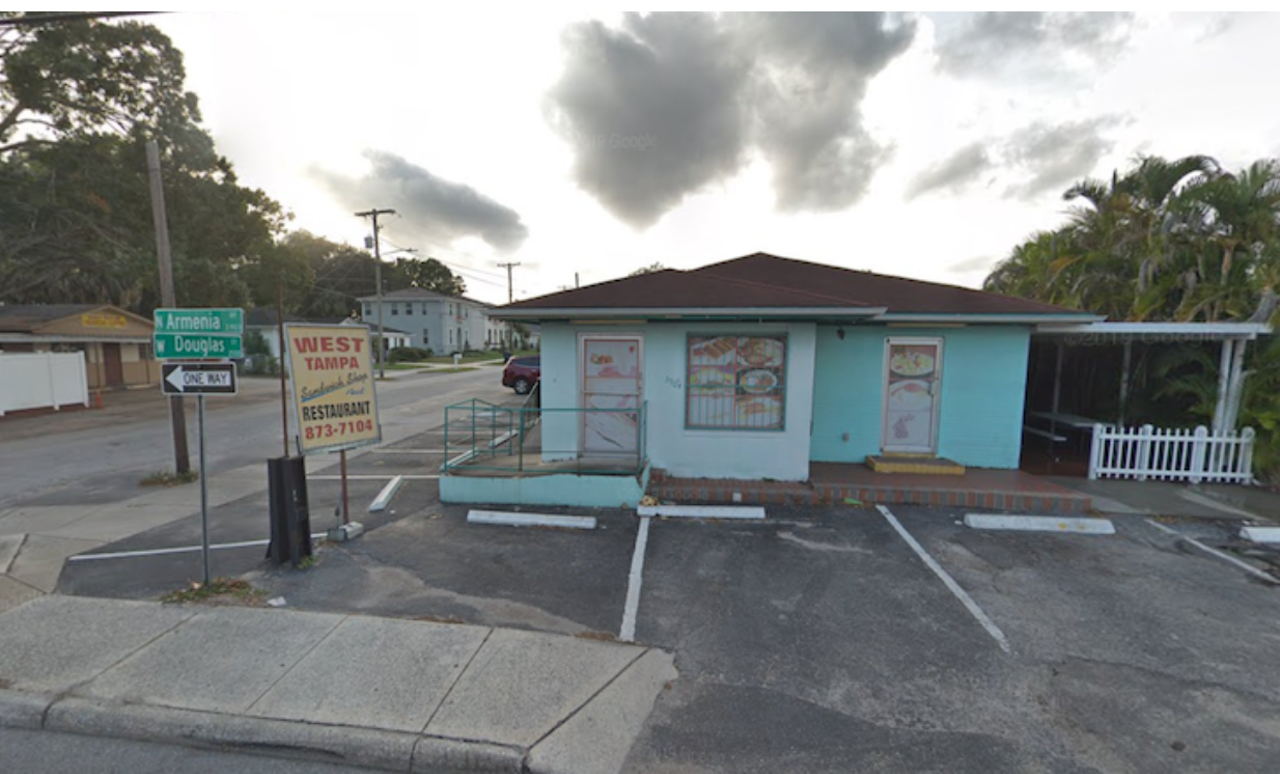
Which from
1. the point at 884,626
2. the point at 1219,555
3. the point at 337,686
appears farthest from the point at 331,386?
the point at 1219,555

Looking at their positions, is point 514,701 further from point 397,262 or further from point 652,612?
point 397,262

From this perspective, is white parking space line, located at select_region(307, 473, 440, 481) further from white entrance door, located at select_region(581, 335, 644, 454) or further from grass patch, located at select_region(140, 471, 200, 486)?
white entrance door, located at select_region(581, 335, 644, 454)

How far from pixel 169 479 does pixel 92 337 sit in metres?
17.3

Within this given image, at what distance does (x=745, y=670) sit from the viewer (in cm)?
354

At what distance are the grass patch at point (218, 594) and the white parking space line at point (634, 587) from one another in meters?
3.20

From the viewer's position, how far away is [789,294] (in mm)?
6879

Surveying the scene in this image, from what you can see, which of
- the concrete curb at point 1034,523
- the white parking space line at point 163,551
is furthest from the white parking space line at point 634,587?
the concrete curb at point 1034,523

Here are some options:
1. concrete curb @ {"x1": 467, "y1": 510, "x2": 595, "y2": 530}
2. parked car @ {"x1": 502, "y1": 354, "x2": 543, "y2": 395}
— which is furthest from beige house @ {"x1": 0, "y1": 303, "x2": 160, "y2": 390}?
concrete curb @ {"x1": 467, "y1": 510, "x2": 595, "y2": 530}

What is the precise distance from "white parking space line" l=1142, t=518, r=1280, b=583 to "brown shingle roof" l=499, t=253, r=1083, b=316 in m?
3.13

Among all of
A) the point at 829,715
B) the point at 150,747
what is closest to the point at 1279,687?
the point at 829,715

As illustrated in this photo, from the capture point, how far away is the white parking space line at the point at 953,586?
4020mm

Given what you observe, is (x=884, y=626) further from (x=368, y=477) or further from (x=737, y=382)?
(x=368, y=477)

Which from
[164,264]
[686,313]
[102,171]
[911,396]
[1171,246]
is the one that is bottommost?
[911,396]

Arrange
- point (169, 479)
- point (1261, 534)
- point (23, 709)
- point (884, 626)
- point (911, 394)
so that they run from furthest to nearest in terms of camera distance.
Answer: point (169, 479)
point (911, 394)
point (1261, 534)
point (884, 626)
point (23, 709)
